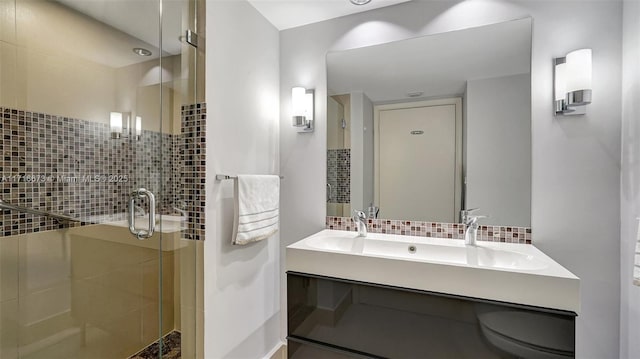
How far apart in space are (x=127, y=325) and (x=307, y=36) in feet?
6.45

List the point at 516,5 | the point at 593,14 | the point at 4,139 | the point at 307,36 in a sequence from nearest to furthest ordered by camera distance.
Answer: the point at 4,139 → the point at 593,14 → the point at 516,5 → the point at 307,36

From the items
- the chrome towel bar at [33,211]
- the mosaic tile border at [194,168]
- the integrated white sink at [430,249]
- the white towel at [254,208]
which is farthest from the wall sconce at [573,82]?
the chrome towel bar at [33,211]

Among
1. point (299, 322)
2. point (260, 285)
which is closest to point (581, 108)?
point (299, 322)

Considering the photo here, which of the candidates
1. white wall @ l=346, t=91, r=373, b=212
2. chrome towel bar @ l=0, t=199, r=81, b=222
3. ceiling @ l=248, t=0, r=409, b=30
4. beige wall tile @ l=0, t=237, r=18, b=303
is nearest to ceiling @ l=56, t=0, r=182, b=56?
ceiling @ l=248, t=0, r=409, b=30

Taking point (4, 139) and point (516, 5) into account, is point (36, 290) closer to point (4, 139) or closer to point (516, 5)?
point (4, 139)

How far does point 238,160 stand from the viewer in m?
1.73

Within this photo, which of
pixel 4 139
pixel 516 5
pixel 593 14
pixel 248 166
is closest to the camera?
pixel 4 139

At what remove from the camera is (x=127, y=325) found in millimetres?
1268

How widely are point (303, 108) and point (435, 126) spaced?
866 mm

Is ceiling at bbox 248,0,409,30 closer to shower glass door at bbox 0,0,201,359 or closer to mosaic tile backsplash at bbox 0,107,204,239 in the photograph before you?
shower glass door at bbox 0,0,201,359

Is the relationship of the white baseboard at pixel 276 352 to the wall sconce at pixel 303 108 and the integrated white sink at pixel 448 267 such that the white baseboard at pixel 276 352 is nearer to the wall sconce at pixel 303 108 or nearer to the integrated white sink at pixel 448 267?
the integrated white sink at pixel 448 267

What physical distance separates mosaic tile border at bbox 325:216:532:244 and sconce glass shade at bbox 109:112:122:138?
4.24ft

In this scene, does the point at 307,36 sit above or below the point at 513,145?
above

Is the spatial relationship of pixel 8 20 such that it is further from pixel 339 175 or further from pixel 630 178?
pixel 630 178
